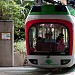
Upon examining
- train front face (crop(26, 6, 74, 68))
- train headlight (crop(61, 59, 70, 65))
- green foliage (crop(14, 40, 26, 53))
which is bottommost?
green foliage (crop(14, 40, 26, 53))

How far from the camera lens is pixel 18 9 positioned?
23.4 m

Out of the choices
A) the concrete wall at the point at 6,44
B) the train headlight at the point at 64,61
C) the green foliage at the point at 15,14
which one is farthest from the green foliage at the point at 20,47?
the train headlight at the point at 64,61

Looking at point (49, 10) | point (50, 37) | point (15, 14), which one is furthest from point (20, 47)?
point (49, 10)

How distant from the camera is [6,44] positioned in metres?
20.1

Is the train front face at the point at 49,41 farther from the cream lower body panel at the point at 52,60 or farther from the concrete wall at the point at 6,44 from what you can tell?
the concrete wall at the point at 6,44

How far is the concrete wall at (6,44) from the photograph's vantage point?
65.7ft

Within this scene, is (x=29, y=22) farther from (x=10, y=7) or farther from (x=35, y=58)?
(x=10, y=7)

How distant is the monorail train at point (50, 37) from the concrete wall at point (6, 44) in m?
3.12

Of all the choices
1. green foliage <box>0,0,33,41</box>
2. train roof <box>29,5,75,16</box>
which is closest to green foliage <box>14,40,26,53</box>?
green foliage <box>0,0,33,41</box>

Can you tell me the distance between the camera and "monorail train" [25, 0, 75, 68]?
55.2 ft

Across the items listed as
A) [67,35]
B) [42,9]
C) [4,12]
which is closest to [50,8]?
[42,9]

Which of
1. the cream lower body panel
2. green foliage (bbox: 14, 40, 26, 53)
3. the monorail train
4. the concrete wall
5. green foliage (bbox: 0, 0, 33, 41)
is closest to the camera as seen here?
the monorail train

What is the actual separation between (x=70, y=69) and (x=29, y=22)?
393 cm

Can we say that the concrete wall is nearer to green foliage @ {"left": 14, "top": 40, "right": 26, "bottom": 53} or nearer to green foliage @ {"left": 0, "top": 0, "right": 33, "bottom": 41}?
green foliage @ {"left": 14, "top": 40, "right": 26, "bottom": 53}
